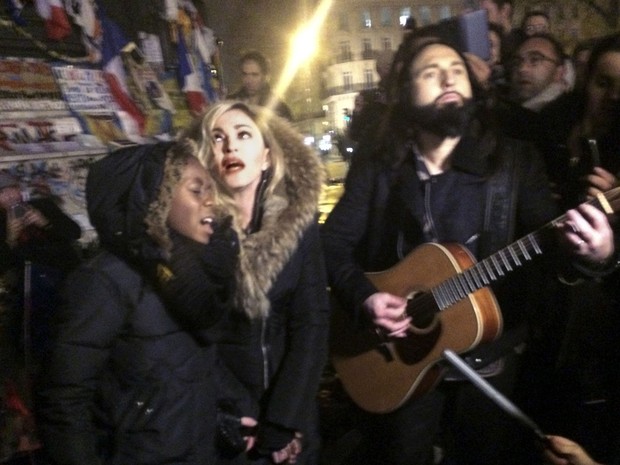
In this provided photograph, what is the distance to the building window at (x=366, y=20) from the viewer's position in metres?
63.5

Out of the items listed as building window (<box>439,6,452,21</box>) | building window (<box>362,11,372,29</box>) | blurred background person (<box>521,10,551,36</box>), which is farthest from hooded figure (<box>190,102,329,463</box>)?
building window (<box>362,11,372,29</box>)

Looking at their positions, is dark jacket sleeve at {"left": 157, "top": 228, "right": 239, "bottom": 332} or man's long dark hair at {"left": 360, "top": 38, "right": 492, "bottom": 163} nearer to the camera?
dark jacket sleeve at {"left": 157, "top": 228, "right": 239, "bottom": 332}

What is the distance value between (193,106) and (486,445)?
5.03 metres

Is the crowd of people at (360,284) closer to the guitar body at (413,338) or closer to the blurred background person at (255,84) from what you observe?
the guitar body at (413,338)

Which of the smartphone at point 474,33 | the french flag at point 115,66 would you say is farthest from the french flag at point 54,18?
the smartphone at point 474,33

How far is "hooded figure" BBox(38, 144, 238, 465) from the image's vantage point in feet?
5.49

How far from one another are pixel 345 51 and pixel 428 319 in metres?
68.3

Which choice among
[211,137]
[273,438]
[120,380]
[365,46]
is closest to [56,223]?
[211,137]

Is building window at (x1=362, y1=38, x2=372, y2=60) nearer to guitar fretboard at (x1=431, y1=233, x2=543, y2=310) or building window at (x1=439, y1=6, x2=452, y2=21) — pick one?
building window at (x1=439, y1=6, x2=452, y2=21)

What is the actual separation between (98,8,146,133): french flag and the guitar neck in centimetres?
369

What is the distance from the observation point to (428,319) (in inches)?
100

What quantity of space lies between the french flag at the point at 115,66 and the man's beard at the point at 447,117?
3.34 m

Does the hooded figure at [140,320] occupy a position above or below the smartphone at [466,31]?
below

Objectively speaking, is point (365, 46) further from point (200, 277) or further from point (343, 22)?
point (200, 277)
